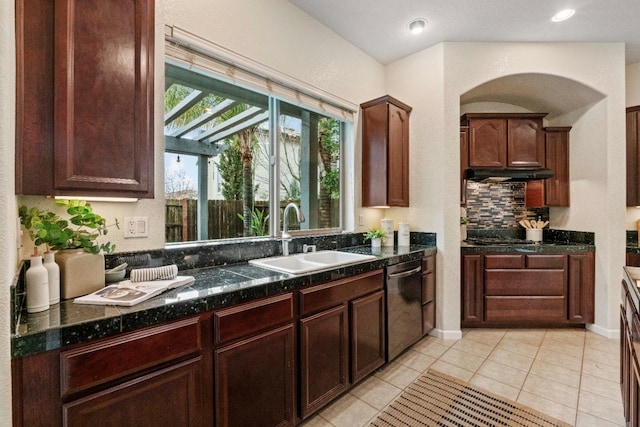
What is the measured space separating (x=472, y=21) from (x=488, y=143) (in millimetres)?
→ 1311

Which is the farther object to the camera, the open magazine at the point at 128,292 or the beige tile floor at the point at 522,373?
the beige tile floor at the point at 522,373

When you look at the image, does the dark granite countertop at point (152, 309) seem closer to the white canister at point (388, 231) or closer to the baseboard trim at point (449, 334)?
the white canister at point (388, 231)

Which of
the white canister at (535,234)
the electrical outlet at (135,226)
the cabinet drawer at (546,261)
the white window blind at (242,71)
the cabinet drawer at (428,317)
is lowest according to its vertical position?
the cabinet drawer at (428,317)

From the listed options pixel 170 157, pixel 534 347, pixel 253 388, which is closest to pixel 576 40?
pixel 534 347

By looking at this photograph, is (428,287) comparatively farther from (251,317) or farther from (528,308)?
(251,317)

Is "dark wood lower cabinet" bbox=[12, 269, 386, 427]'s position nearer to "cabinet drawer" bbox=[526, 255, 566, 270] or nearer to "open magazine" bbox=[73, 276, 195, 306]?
"open magazine" bbox=[73, 276, 195, 306]

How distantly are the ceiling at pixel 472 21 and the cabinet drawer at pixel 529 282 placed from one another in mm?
2353

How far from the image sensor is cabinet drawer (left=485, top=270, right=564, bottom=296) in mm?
3062

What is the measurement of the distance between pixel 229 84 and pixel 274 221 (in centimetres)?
112

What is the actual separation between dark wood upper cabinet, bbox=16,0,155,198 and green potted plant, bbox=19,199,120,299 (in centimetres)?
15

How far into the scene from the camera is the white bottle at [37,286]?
39.9 inches

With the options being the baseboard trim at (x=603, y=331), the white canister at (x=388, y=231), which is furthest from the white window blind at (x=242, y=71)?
the baseboard trim at (x=603, y=331)

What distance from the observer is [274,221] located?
245 cm

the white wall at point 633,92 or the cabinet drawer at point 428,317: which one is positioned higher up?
the white wall at point 633,92
